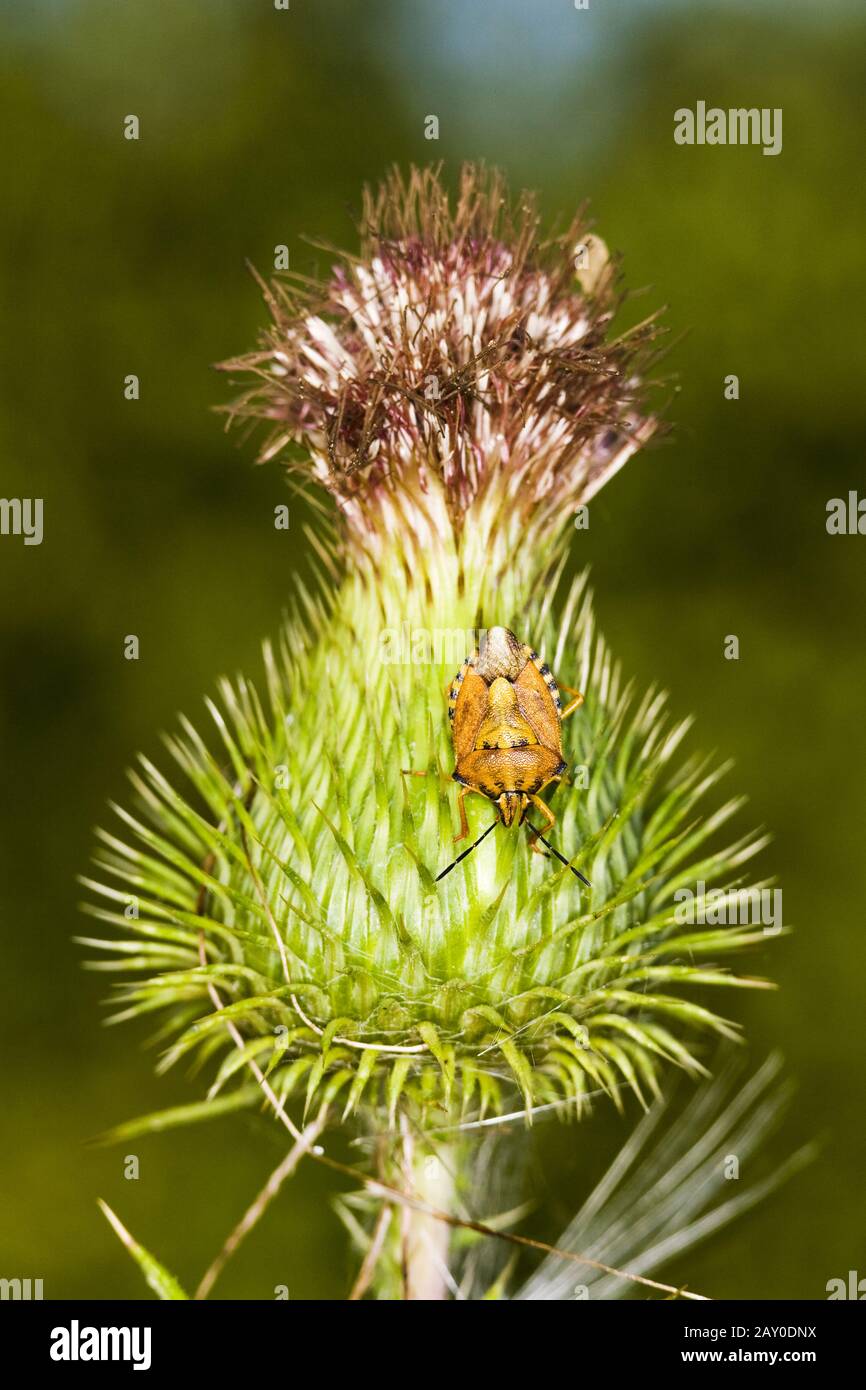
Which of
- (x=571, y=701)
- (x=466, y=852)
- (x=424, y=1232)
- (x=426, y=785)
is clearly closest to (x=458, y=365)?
(x=571, y=701)

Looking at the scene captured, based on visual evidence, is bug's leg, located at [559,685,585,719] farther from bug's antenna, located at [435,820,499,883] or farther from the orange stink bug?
bug's antenna, located at [435,820,499,883]

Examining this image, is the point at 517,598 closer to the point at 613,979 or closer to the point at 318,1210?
the point at 613,979

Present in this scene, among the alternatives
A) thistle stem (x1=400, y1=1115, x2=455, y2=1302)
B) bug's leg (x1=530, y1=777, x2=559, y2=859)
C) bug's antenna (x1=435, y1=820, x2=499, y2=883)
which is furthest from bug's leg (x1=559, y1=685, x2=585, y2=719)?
thistle stem (x1=400, y1=1115, x2=455, y2=1302)

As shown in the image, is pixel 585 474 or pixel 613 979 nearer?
pixel 613 979

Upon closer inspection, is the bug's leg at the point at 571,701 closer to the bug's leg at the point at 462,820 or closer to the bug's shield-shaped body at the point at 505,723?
the bug's shield-shaped body at the point at 505,723

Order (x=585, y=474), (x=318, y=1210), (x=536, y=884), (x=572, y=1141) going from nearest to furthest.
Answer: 1. (x=536, y=884)
2. (x=585, y=474)
3. (x=572, y=1141)
4. (x=318, y=1210)

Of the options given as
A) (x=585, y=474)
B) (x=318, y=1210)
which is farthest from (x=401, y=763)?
(x=318, y=1210)

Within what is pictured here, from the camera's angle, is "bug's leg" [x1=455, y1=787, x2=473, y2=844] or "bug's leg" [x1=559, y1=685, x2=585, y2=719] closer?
"bug's leg" [x1=455, y1=787, x2=473, y2=844]
